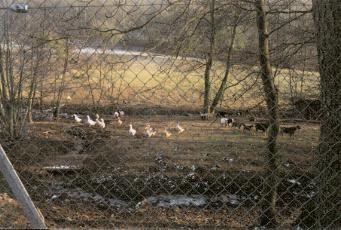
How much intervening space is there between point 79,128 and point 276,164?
310 inches

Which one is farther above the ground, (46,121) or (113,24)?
(113,24)

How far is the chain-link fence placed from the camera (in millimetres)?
4082

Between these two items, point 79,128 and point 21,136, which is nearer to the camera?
point 21,136

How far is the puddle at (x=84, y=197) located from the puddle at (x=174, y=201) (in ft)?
1.32

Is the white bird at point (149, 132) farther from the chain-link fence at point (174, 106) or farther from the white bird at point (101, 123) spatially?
the white bird at point (101, 123)

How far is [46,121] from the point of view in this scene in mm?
13633

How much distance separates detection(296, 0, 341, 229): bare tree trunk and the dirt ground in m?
1.27

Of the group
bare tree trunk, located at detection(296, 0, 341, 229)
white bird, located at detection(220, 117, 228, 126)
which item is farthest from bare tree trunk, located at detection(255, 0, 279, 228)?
white bird, located at detection(220, 117, 228, 126)

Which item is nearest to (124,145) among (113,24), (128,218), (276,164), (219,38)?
(128,218)

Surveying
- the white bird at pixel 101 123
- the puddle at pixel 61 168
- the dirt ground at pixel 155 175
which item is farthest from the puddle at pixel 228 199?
the white bird at pixel 101 123

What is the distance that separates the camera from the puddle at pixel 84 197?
771 centimetres

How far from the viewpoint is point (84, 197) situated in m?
7.91

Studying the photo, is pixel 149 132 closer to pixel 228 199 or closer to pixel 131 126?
pixel 131 126

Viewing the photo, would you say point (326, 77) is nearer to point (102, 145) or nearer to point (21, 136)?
point (102, 145)
